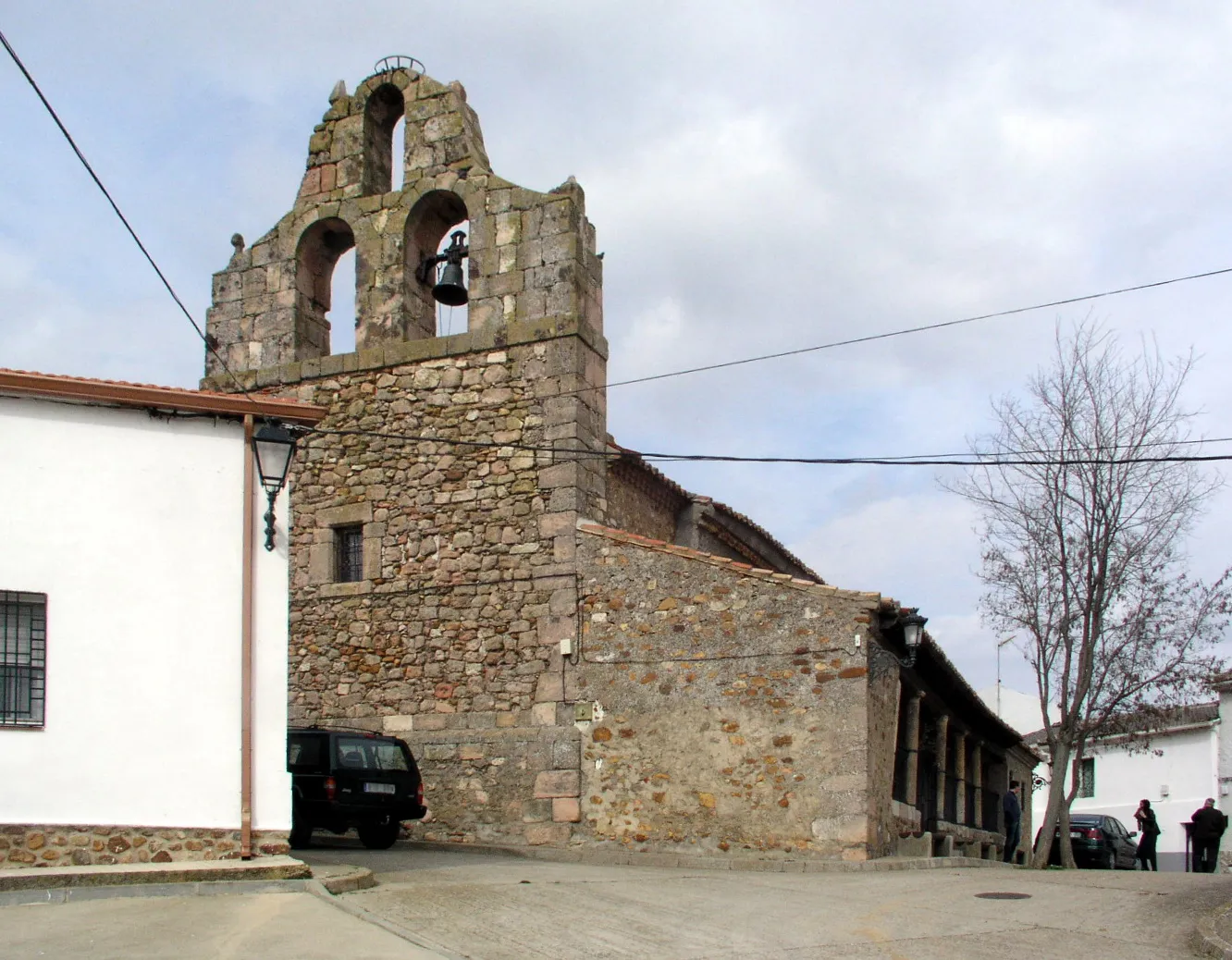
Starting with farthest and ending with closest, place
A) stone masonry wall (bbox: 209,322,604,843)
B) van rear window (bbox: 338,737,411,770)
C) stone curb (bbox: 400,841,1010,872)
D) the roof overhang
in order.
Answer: stone masonry wall (bbox: 209,322,604,843), van rear window (bbox: 338,737,411,770), stone curb (bbox: 400,841,1010,872), the roof overhang

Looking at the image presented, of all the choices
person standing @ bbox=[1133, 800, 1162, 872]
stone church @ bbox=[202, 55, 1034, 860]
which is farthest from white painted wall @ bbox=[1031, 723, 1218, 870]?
stone church @ bbox=[202, 55, 1034, 860]

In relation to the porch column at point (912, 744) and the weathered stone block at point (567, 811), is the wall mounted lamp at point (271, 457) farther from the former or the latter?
the porch column at point (912, 744)

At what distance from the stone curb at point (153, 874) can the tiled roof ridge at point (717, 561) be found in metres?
6.06

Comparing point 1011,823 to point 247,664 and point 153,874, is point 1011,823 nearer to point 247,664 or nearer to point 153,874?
point 247,664

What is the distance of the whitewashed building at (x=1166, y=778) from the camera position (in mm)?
33125

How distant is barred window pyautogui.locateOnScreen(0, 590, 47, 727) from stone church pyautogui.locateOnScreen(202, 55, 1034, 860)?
6.41m

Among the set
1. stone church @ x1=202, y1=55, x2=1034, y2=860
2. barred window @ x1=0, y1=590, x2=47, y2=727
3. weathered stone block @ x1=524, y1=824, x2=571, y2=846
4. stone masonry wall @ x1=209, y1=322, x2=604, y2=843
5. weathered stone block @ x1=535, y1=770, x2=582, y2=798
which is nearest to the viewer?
barred window @ x1=0, y1=590, x2=47, y2=727

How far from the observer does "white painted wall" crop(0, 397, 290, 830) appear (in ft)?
33.4

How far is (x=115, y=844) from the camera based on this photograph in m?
10.1

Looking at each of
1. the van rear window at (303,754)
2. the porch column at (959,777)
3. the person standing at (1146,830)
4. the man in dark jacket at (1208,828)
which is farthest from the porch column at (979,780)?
the van rear window at (303,754)

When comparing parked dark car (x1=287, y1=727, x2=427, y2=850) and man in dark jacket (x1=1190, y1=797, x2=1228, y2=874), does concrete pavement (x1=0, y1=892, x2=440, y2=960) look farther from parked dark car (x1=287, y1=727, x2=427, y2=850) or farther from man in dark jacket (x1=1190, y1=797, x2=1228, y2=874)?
man in dark jacket (x1=1190, y1=797, x2=1228, y2=874)

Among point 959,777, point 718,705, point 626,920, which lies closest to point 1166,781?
point 959,777

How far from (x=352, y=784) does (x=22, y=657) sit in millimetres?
4758

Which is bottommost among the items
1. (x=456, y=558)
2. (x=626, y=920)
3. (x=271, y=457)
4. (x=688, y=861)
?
(x=688, y=861)
